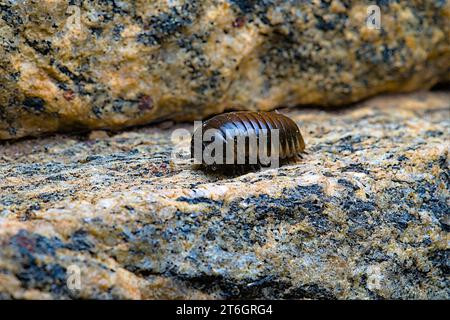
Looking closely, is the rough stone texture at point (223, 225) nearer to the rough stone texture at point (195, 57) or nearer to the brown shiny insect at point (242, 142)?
the brown shiny insect at point (242, 142)

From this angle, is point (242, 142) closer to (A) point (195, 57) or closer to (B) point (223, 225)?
(B) point (223, 225)
